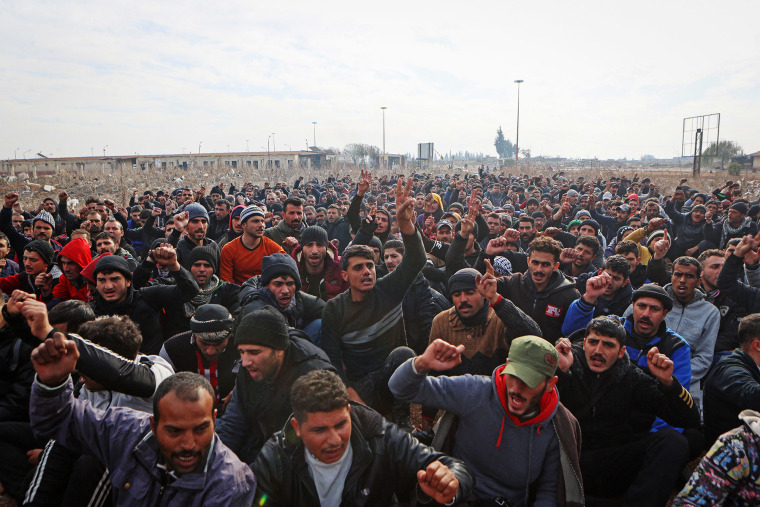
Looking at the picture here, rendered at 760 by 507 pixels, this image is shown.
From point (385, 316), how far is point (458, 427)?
1.24 metres

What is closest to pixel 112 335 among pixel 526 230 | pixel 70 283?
pixel 70 283

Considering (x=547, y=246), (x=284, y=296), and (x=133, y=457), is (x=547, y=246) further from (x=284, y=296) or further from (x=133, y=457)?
(x=133, y=457)

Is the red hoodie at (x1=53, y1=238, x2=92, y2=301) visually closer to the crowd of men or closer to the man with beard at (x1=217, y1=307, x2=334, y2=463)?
the crowd of men

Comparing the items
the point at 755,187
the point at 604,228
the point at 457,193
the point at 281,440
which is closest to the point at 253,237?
the point at 281,440

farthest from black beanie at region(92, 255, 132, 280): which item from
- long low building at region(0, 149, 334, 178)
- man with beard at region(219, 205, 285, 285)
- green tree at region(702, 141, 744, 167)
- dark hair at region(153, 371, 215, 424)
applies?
green tree at region(702, 141, 744, 167)

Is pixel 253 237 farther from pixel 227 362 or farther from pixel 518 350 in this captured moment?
pixel 518 350

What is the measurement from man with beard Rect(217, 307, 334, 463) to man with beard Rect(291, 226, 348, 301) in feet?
6.51

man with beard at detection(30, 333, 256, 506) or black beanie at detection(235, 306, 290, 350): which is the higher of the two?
black beanie at detection(235, 306, 290, 350)

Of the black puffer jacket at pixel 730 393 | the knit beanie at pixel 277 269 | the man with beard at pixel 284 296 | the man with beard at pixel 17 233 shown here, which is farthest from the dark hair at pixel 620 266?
the man with beard at pixel 17 233

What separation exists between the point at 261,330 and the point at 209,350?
32.2 inches

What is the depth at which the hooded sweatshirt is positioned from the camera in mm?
2625

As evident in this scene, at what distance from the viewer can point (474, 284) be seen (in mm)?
3656

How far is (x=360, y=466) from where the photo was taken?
7.59 ft

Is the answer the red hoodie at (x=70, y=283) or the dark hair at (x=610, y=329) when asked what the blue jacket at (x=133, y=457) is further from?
the red hoodie at (x=70, y=283)
